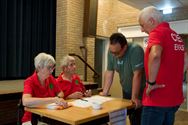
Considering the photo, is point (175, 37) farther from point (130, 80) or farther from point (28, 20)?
point (28, 20)

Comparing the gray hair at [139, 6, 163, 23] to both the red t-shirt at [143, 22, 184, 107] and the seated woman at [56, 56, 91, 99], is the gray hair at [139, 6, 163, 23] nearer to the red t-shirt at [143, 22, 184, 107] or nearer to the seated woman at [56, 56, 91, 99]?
the red t-shirt at [143, 22, 184, 107]

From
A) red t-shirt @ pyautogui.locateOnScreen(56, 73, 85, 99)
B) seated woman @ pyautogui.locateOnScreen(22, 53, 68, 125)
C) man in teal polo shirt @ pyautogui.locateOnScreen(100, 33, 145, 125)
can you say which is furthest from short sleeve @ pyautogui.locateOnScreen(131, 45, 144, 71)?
red t-shirt @ pyautogui.locateOnScreen(56, 73, 85, 99)

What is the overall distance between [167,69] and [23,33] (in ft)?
16.1

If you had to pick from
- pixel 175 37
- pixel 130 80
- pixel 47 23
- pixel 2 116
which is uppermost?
pixel 47 23

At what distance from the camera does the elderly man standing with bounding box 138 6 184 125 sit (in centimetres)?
174

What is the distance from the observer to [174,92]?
5.87ft

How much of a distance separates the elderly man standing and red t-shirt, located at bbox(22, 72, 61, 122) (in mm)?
1018

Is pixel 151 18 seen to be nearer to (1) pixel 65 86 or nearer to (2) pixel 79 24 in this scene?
(1) pixel 65 86

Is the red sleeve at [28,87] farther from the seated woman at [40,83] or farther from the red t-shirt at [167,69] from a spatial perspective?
the red t-shirt at [167,69]

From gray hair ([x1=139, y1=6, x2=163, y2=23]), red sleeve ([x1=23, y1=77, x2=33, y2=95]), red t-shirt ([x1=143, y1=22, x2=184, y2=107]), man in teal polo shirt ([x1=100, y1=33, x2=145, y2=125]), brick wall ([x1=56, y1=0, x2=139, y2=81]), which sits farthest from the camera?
brick wall ([x1=56, y1=0, x2=139, y2=81])

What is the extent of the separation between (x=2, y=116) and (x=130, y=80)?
2.44m

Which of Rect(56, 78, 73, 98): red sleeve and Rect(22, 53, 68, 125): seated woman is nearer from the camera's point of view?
Rect(22, 53, 68, 125): seated woman

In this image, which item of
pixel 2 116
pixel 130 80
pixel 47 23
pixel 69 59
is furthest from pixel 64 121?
pixel 47 23

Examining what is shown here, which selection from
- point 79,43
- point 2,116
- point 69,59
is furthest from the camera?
point 79,43
